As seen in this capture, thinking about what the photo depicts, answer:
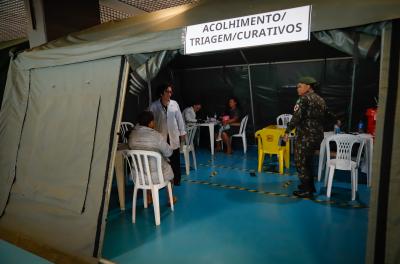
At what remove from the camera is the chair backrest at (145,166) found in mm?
3158

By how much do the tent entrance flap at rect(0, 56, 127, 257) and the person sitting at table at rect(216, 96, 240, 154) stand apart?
449 cm

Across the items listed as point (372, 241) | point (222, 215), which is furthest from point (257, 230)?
point (372, 241)

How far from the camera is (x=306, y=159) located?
3824mm

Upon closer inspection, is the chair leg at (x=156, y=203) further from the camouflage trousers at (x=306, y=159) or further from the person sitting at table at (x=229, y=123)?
the person sitting at table at (x=229, y=123)

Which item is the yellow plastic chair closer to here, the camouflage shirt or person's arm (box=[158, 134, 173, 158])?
the camouflage shirt

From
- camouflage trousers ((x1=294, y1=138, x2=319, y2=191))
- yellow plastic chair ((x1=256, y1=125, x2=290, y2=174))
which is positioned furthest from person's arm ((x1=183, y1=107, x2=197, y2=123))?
camouflage trousers ((x1=294, y1=138, x2=319, y2=191))

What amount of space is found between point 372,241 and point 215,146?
5.86 m

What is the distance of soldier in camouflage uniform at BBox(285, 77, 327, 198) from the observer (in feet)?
11.9

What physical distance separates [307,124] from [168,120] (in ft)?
6.50

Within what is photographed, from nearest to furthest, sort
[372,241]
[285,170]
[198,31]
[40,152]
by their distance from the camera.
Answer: [372,241] → [198,31] → [40,152] → [285,170]

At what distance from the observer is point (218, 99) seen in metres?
8.12

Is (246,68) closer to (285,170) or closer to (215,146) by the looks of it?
(215,146)

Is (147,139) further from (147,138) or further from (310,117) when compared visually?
(310,117)

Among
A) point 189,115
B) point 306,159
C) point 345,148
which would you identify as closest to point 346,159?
point 345,148
